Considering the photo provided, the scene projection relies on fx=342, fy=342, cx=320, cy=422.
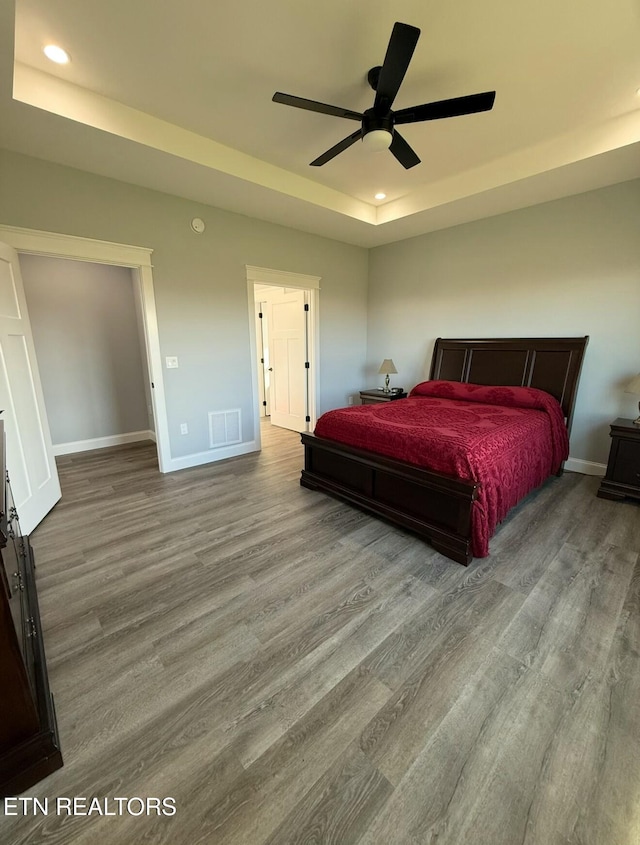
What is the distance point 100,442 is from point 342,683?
461 centimetres

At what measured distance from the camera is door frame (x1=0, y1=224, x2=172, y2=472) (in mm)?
2758

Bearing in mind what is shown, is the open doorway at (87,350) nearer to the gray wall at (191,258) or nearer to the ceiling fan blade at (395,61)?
the gray wall at (191,258)

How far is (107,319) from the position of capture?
4.62m

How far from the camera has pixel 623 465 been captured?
2.98m

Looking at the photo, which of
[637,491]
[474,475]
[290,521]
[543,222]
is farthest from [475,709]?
[543,222]

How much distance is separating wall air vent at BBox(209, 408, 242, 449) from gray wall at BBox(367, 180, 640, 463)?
273cm

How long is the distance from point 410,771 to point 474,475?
1.51 meters

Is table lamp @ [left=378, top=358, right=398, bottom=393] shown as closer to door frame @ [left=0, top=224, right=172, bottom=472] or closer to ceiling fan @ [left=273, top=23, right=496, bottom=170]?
ceiling fan @ [left=273, top=23, right=496, bottom=170]

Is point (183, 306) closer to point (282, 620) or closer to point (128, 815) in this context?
point (282, 620)

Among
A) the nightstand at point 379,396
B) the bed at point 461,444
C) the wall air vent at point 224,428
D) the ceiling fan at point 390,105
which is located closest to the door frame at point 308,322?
the wall air vent at point 224,428

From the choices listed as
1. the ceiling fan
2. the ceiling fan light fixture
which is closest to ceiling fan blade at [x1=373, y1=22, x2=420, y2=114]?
the ceiling fan

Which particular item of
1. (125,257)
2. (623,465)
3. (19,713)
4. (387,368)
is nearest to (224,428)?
(125,257)

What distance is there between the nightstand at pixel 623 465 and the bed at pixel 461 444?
0.42 meters

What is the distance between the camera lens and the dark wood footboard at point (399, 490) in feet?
7.43
